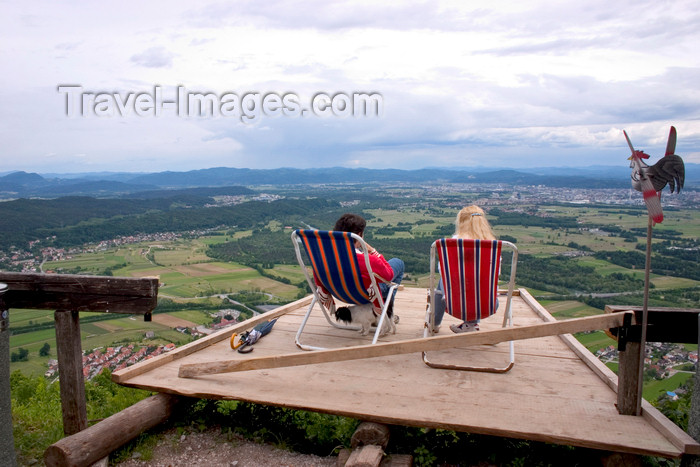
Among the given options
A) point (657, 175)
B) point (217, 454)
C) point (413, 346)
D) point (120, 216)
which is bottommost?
point (120, 216)

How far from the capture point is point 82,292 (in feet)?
9.45

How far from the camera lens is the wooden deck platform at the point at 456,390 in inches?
91.7

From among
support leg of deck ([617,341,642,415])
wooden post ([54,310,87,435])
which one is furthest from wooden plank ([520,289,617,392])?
wooden post ([54,310,87,435])

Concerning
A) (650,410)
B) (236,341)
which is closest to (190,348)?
(236,341)

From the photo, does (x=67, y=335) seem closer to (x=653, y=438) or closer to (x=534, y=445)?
(x=534, y=445)

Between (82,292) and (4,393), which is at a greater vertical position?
(82,292)

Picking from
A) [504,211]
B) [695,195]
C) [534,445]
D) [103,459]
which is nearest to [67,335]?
[103,459]

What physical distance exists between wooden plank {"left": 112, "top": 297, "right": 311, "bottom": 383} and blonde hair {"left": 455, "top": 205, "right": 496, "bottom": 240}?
6.86ft

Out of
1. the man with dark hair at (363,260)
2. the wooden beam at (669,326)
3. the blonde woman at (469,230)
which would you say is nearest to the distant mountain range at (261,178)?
the blonde woman at (469,230)

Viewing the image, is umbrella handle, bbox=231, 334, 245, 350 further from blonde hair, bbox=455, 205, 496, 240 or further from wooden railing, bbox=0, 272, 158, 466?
blonde hair, bbox=455, 205, 496, 240

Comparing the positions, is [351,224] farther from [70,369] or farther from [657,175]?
[70,369]

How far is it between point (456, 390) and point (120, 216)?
48.4 m

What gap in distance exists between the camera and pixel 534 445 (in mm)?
2613

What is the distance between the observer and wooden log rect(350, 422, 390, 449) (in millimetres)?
2484
